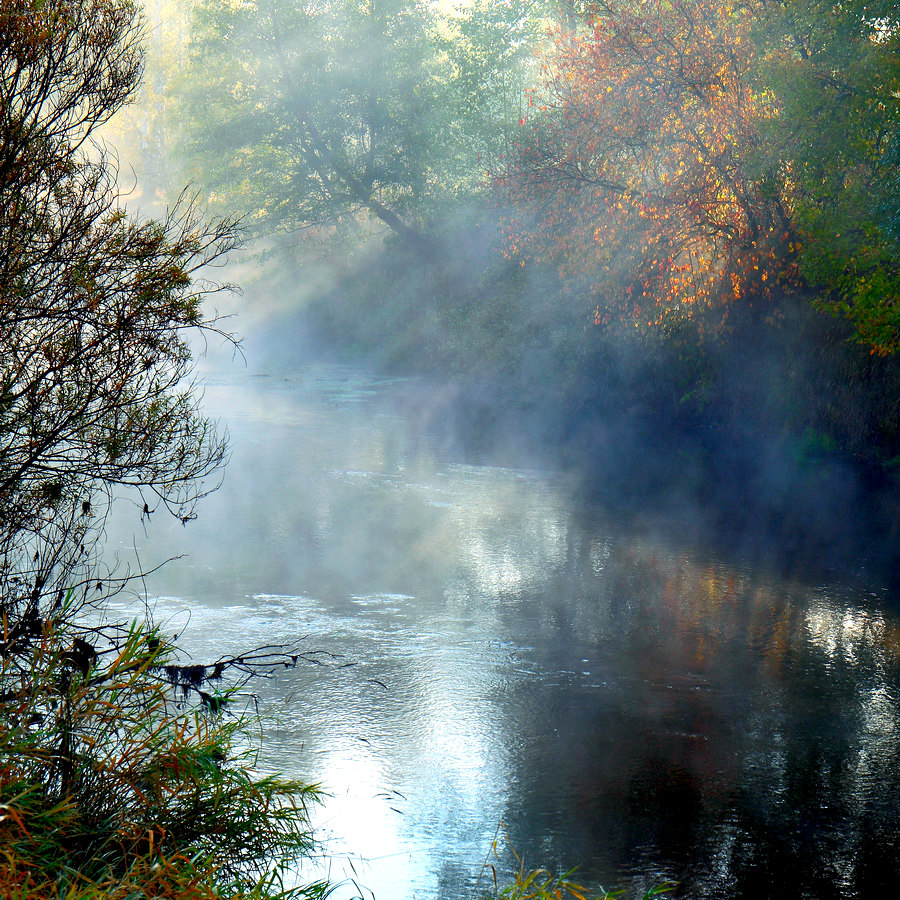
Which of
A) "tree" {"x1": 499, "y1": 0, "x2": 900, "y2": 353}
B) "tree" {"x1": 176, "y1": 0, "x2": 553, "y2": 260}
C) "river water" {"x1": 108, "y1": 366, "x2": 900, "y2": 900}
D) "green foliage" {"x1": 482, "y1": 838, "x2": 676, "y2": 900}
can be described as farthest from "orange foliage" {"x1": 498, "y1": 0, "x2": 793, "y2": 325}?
"green foliage" {"x1": 482, "y1": 838, "x2": 676, "y2": 900}

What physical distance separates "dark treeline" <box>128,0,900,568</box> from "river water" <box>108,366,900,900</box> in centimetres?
406

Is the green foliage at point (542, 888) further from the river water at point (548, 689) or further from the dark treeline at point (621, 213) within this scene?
the dark treeline at point (621, 213)

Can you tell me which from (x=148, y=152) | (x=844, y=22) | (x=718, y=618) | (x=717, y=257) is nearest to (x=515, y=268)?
(x=717, y=257)

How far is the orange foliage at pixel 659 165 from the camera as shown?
57.1 ft

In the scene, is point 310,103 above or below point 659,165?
above

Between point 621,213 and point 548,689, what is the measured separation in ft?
43.8

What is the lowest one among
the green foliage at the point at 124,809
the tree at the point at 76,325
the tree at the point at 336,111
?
the green foliage at the point at 124,809

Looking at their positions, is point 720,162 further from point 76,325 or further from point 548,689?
point 76,325

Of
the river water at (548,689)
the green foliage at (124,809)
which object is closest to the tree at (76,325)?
the green foliage at (124,809)

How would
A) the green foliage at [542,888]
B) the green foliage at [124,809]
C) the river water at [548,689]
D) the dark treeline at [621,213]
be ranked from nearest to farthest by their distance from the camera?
the green foliage at [124,809]
the green foliage at [542,888]
the river water at [548,689]
the dark treeline at [621,213]

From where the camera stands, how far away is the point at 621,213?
19.5m

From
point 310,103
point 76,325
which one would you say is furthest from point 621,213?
point 310,103

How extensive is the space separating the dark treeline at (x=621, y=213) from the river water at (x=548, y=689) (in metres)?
4.06

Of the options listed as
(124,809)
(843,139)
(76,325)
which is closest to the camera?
(124,809)
